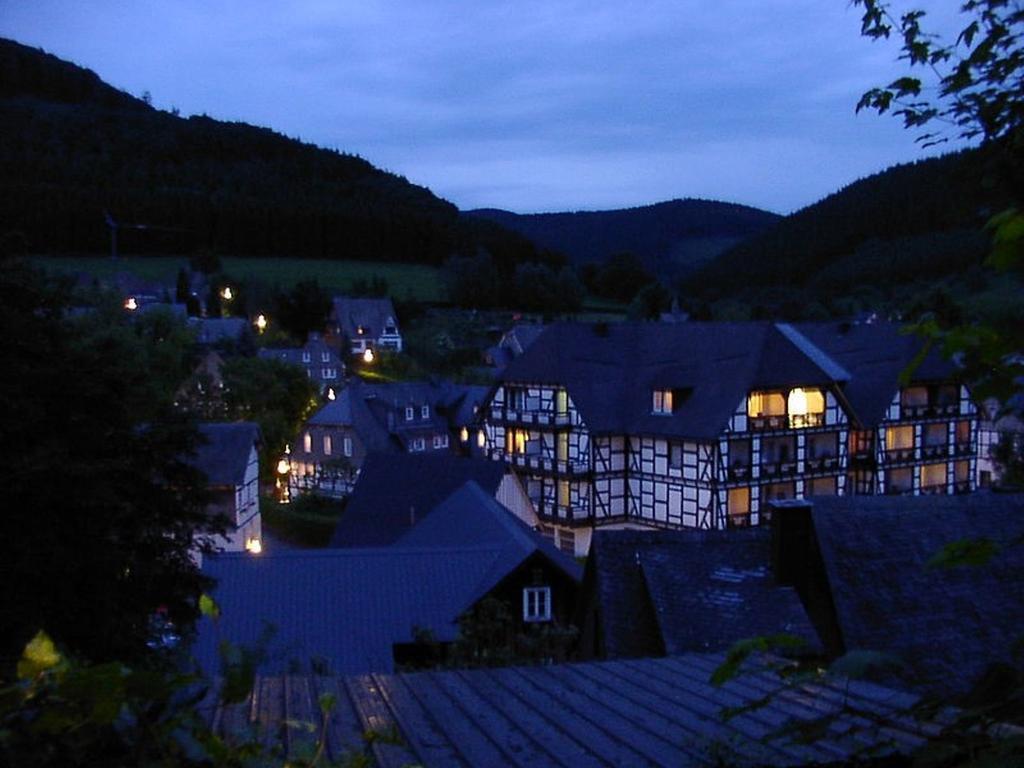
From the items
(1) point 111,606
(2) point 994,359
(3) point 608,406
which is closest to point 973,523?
(1) point 111,606

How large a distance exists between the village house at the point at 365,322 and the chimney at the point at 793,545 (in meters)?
71.2

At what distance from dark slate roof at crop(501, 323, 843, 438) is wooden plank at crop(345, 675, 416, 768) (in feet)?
90.5

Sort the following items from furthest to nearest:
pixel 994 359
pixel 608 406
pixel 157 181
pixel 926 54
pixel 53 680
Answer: pixel 157 181
pixel 608 406
pixel 926 54
pixel 994 359
pixel 53 680

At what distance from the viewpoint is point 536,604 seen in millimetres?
19094

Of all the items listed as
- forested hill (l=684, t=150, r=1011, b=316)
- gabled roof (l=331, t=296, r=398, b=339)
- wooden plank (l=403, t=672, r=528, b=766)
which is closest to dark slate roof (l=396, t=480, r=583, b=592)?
wooden plank (l=403, t=672, r=528, b=766)

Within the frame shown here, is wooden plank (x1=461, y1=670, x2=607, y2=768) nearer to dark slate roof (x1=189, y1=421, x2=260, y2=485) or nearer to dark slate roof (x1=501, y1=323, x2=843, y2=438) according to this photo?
dark slate roof (x1=501, y1=323, x2=843, y2=438)

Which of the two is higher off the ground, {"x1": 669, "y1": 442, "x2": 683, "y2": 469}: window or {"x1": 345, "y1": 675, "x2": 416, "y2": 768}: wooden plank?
{"x1": 345, "y1": 675, "x2": 416, "y2": 768}: wooden plank

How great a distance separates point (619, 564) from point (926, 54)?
1078 cm

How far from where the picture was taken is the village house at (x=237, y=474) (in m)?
31.7

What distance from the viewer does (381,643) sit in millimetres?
16438

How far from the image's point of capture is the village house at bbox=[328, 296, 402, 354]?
85.0m

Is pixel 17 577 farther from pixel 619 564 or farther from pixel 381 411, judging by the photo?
pixel 381 411

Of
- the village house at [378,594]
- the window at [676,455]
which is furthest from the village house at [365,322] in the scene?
the village house at [378,594]

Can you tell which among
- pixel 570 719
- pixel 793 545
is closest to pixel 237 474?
pixel 793 545
